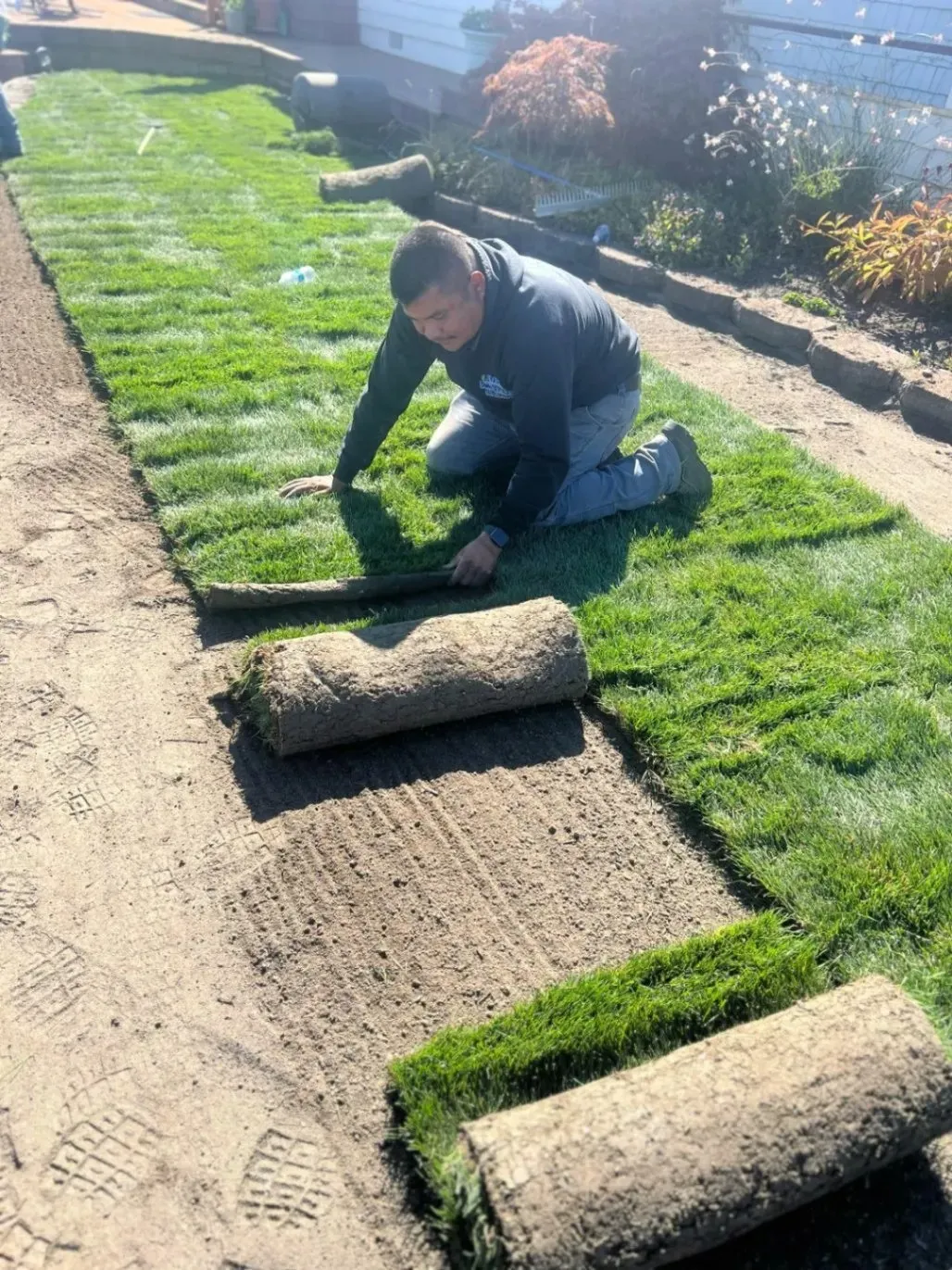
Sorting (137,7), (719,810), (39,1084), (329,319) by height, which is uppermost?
(137,7)

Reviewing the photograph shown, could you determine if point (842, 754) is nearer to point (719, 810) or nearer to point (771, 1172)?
point (719, 810)

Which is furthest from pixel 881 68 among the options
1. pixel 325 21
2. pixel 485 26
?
pixel 325 21

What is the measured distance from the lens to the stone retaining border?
604 cm

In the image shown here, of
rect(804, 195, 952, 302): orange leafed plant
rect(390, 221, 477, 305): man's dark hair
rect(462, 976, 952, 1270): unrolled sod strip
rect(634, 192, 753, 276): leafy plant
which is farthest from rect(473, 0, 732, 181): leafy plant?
rect(462, 976, 952, 1270): unrolled sod strip

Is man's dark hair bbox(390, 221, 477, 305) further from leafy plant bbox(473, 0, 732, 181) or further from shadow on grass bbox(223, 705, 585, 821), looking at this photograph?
leafy plant bbox(473, 0, 732, 181)

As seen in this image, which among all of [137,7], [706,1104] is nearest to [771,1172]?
[706,1104]

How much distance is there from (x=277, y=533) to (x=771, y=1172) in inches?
127

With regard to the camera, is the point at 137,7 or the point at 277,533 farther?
the point at 137,7

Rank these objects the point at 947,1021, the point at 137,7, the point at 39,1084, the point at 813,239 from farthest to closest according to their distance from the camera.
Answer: the point at 137,7 < the point at 813,239 < the point at 947,1021 < the point at 39,1084

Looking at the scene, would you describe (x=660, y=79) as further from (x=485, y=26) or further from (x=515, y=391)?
(x=515, y=391)

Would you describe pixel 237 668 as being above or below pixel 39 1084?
above

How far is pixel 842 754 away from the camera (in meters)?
3.31

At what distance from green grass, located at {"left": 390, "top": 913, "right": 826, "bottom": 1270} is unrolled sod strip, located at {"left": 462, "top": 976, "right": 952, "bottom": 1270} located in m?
0.22

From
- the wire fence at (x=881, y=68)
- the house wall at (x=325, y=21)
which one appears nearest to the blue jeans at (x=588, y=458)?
the wire fence at (x=881, y=68)
